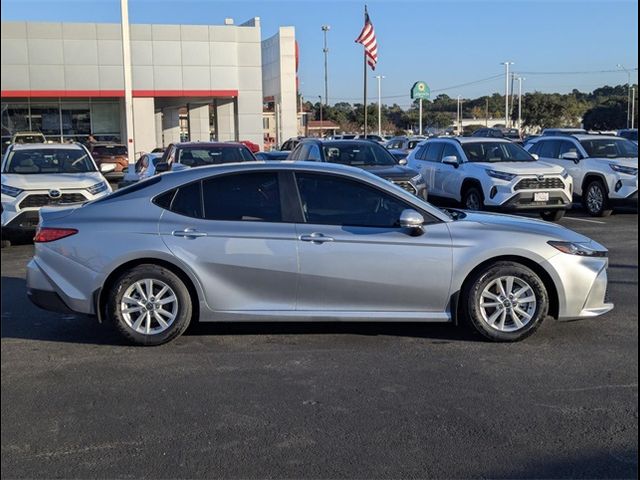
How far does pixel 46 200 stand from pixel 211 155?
13.4 feet

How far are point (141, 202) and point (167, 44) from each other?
34.3 m

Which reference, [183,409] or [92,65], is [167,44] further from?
[183,409]

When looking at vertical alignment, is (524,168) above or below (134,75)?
below

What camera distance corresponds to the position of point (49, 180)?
11344 mm

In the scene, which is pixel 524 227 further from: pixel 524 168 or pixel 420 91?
pixel 420 91

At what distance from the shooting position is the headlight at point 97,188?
37.8 feet

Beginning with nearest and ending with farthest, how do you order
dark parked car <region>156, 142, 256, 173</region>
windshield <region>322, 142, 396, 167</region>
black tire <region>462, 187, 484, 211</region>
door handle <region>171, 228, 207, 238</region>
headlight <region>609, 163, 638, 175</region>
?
1. door handle <region>171, 228, 207, 238</region>
2. black tire <region>462, 187, 484, 211</region>
3. dark parked car <region>156, 142, 256, 173</region>
4. windshield <region>322, 142, 396, 167</region>
5. headlight <region>609, 163, 638, 175</region>

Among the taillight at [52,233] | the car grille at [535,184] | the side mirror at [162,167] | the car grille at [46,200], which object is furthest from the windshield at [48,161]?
the car grille at [535,184]

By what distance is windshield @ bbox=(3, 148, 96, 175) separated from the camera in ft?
40.0

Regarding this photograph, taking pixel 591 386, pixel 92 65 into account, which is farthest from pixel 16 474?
pixel 92 65

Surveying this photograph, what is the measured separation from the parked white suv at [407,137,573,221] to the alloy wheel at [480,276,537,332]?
25.0 ft

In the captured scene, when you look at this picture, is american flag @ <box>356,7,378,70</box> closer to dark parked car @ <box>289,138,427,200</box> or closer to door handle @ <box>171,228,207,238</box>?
dark parked car @ <box>289,138,427,200</box>

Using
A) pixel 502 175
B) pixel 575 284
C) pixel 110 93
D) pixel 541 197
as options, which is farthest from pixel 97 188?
pixel 110 93

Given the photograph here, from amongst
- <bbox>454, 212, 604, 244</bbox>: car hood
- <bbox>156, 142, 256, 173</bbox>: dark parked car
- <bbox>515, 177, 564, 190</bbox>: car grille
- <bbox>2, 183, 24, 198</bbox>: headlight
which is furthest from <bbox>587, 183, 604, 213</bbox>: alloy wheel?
<bbox>2, 183, 24, 198</bbox>: headlight
